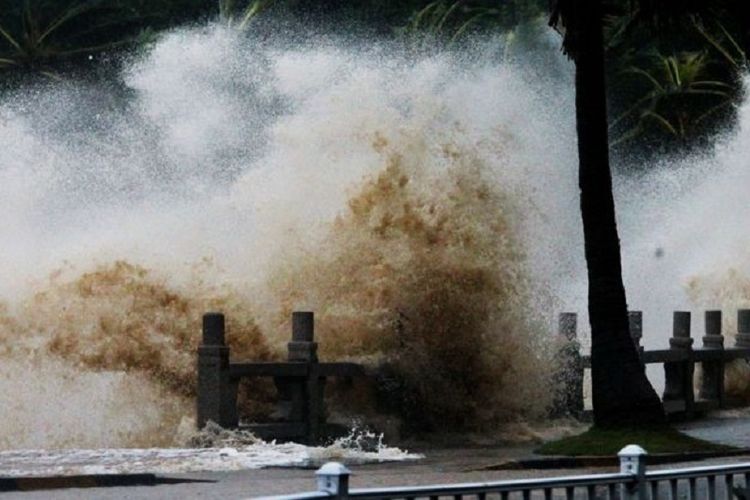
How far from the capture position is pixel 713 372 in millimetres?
32469

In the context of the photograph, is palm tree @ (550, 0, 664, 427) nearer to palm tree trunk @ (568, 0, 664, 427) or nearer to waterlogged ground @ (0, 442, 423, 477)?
palm tree trunk @ (568, 0, 664, 427)

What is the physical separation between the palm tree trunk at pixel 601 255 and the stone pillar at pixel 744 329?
9.91 m

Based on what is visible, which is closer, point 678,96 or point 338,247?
point 338,247

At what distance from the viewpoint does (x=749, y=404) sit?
33.5 m

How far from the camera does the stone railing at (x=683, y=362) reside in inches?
1151

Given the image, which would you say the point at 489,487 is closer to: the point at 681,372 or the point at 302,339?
the point at 302,339

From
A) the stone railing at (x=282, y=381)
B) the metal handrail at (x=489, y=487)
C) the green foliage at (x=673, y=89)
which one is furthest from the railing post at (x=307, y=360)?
the green foliage at (x=673, y=89)

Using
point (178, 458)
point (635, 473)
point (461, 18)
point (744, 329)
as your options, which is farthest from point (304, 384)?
point (461, 18)

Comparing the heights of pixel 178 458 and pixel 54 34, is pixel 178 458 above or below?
below

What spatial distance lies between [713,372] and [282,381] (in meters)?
9.56

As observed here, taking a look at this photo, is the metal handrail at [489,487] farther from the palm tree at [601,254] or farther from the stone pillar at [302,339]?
the stone pillar at [302,339]

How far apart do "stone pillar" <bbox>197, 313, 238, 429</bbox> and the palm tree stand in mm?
3845

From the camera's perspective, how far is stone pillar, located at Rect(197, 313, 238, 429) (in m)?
23.5

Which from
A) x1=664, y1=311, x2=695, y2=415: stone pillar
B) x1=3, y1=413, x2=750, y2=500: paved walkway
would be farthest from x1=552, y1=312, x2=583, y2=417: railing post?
x1=3, y1=413, x2=750, y2=500: paved walkway
